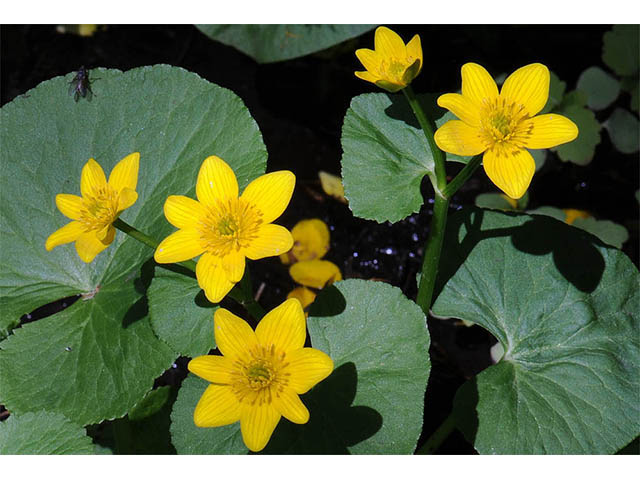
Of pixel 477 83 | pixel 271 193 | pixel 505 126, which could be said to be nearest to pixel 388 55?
pixel 477 83

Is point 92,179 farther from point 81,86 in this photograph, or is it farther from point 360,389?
point 360,389

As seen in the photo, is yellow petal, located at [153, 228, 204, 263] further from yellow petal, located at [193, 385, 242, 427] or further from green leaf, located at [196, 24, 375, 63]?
green leaf, located at [196, 24, 375, 63]

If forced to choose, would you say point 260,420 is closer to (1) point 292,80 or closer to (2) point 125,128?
(2) point 125,128

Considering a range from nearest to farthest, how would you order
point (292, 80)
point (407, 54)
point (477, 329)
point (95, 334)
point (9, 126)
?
1. point (407, 54)
2. point (95, 334)
3. point (9, 126)
4. point (477, 329)
5. point (292, 80)

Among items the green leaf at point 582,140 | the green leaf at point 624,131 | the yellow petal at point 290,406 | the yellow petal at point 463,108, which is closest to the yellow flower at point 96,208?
the yellow petal at point 290,406

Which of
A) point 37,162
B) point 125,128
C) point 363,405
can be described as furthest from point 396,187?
point 37,162

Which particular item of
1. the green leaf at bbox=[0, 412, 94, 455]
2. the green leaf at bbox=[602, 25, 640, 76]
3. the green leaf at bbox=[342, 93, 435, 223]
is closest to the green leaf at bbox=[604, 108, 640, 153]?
the green leaf at bbox=[602, 25, 640, 76]
